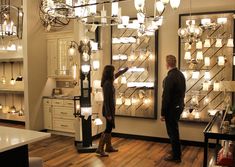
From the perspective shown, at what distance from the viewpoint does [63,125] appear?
5.92m

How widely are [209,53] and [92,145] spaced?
109 inches

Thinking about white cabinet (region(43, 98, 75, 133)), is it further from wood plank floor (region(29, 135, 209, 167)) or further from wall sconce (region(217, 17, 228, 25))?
wall sconce (region(217, 17, 228, 25))

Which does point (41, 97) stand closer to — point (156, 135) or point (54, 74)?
point (54, 74)

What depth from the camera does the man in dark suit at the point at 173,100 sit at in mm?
4102

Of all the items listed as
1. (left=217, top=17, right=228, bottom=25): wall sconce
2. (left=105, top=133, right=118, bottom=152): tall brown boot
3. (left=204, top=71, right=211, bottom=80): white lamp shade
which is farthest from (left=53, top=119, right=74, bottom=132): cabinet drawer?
(left=217, top=17, right=228, bottom=25): wall sconce

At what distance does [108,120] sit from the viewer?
14.2 ft

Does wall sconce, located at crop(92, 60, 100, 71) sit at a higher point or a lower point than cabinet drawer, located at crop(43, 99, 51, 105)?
higher

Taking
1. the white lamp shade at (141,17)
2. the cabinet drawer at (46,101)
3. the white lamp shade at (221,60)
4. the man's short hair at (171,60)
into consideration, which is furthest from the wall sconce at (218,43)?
the cabinet drawer at (46,101)

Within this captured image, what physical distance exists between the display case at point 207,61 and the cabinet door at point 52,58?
292cm

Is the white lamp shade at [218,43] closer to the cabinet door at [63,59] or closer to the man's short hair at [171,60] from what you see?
the man's short hair at [171,60]

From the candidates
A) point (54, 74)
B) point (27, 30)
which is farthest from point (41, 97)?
point (27, 30)

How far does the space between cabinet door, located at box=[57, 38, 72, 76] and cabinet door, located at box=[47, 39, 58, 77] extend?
→ 0.10m

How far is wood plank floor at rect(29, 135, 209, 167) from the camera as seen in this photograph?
Answer: 4133 mm

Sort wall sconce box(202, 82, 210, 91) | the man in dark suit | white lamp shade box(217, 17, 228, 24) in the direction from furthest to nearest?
wall sconce box(202, 82, 210, 91), white lamp shade box(217, 17, 228, 24), the man in dark suit
